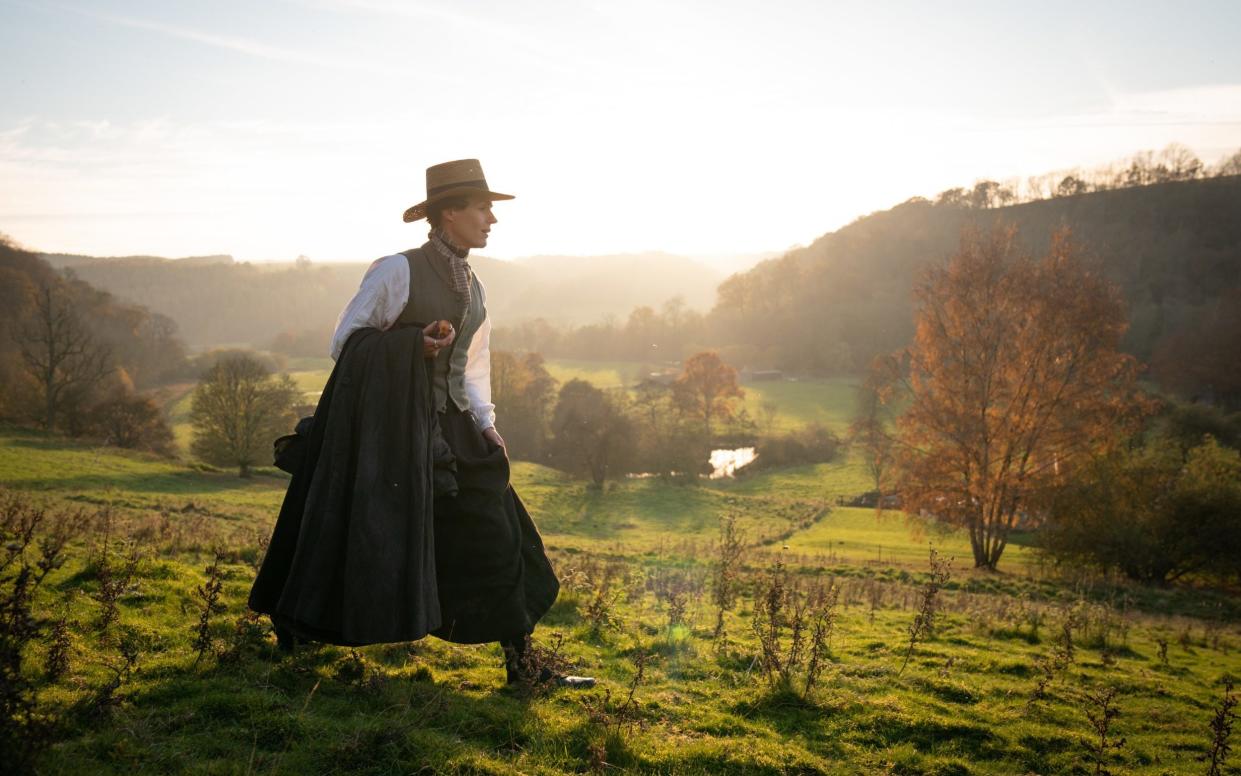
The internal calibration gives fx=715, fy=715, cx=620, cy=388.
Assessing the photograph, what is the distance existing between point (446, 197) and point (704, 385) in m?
59.6

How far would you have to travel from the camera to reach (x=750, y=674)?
6.22 metres

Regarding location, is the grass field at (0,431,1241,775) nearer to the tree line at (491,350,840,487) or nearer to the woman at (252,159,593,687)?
the woman at (252,159,593,687)

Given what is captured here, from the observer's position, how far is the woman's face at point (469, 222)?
5.04m

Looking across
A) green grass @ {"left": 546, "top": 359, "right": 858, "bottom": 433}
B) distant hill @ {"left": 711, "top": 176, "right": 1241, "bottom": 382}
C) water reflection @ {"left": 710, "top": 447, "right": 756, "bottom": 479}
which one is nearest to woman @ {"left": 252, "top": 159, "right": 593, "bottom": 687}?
water reflection @ {"left": 710, "top": 447, "right": 756, "bottom": 479}

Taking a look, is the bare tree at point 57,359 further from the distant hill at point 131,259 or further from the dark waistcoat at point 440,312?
the distant hill at point 131,259

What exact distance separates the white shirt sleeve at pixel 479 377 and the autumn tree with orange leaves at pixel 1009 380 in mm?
21901

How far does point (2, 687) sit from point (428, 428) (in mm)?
2316

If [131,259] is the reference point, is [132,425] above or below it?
below

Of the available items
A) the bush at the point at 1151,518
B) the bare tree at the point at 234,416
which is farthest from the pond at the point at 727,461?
the bush at the point at 1151,518

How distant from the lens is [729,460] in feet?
205

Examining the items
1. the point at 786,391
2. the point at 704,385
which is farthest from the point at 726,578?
the point at 786,391

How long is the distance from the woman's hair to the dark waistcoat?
0.72 feet

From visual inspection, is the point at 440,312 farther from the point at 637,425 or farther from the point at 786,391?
the point at 786,391

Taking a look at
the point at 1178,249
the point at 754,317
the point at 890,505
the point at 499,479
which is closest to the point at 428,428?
the point at 499,479
